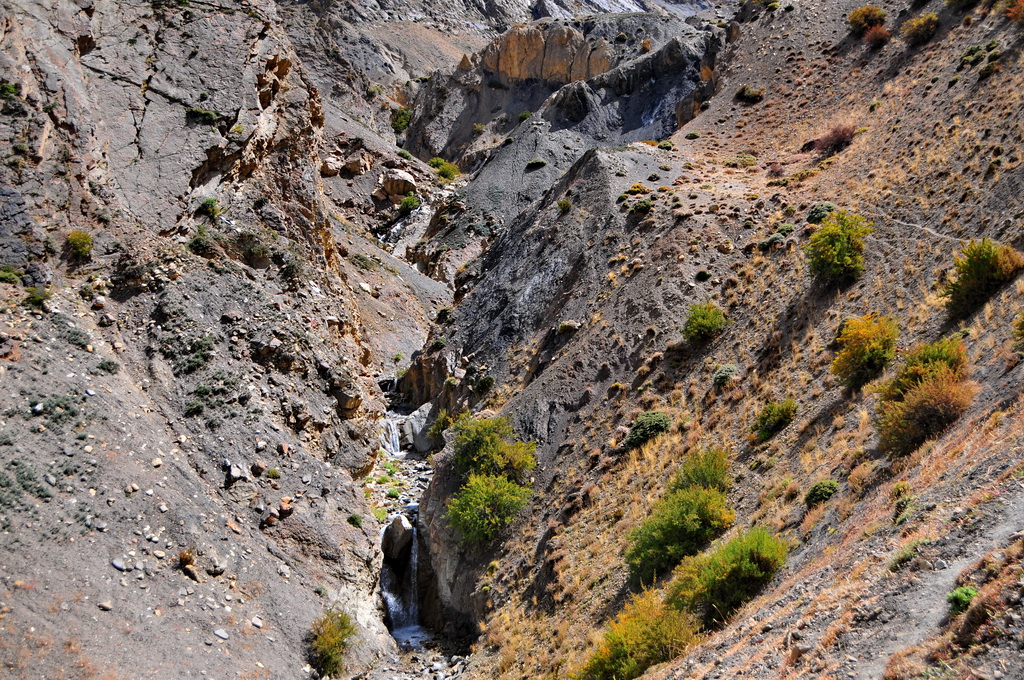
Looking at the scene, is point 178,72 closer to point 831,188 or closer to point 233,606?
point 233,606

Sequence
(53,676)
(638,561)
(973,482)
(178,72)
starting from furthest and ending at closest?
(178,72) → (638,561) → (53,676) → (973,482)

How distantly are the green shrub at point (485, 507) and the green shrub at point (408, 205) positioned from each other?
39.4 meters

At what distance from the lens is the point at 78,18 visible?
31234 mm

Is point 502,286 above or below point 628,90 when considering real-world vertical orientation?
below

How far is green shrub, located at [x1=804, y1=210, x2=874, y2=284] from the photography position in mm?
23719

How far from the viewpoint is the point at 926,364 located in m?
15.9

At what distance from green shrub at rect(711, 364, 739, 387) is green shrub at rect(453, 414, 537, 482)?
702 centimetres

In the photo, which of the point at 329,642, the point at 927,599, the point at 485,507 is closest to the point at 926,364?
the point at 927,599

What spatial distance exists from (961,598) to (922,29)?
42.0m

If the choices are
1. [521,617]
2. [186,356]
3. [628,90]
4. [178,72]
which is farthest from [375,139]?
[521,617]

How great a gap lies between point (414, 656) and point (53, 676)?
10.3 meters

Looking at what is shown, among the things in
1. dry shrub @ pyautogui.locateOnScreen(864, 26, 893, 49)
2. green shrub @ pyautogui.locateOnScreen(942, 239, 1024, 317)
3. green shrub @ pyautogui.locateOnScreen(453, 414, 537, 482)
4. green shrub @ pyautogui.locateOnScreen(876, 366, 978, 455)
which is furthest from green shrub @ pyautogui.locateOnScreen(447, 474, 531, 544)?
dry shrub @ pyautogui.locateOnScreen(864, 26, 893, 49)

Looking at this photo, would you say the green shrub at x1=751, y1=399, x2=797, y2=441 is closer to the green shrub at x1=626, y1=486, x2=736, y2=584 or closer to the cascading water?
the green shrub at x1=626, y1=486, x2=736, y2=584

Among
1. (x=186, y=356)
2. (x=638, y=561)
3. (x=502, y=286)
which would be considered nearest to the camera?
(x=638, y=561)
